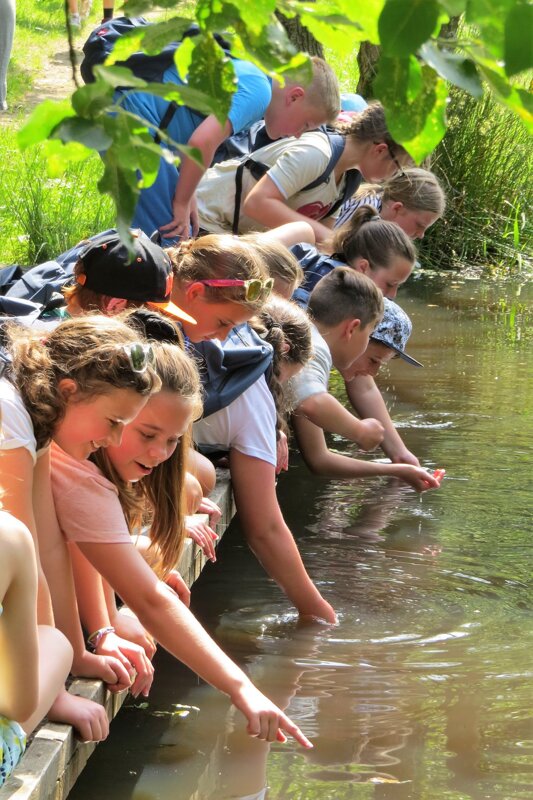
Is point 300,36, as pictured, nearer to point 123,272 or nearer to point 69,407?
point 123,272

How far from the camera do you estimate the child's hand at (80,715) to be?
2.57m

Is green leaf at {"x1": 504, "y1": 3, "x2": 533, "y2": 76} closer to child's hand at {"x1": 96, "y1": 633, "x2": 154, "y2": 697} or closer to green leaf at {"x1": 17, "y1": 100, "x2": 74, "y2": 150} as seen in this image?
green leaf at {"x1": 17, "y1": 100, "x2": 74, "y2": 150}

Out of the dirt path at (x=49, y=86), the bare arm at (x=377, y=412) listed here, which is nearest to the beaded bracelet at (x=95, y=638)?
the bare arm at (x=377, y=412)

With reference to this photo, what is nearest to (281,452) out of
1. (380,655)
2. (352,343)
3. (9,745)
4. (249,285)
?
(352,343)

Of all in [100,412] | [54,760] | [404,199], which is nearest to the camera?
[54,760]

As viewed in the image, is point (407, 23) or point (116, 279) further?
point (116, 279)

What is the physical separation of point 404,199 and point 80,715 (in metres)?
3.98

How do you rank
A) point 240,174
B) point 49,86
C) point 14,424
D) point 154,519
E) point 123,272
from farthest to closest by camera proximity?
point 49,86 < point 240,174 < point 123,272 < point 154,519 < point 14,424

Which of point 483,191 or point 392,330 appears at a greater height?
point 392,330

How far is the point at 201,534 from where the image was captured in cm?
370

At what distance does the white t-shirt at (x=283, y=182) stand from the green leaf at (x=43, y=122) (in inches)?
171

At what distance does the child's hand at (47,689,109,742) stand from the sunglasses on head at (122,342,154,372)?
70 cm

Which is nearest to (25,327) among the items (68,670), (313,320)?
(68,670)

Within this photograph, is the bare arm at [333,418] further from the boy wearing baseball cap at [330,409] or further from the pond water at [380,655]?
the pond water at [380,655]
